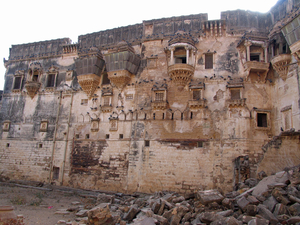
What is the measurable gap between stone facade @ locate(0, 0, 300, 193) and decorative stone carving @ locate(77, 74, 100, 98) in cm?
7

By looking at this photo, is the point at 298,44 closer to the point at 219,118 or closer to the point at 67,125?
the point at 219,118

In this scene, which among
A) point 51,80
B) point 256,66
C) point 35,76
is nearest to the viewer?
point 256,66

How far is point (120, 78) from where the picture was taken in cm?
1602

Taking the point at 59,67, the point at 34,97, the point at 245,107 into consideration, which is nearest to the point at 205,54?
the point at 245,107

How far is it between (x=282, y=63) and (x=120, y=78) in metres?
9.55

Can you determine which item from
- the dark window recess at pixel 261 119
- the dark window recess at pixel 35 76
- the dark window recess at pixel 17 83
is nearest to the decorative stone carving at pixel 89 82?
the dark window recess at pixel 35 76

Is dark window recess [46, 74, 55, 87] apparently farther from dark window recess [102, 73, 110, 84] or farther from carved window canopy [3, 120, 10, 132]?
dark window recess [102, 73, 110, 84]

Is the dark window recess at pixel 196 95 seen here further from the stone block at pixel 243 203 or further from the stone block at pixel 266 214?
the stone block at pixel 266 214

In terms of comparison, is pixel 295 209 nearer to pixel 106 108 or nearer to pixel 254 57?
pixel 254 57

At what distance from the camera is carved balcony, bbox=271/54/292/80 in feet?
41.0

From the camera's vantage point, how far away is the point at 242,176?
12.0m

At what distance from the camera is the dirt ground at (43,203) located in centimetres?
990

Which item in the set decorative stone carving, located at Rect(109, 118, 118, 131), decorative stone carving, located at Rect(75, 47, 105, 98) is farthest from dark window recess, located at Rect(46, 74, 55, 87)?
decorative stone carving, located at Rect(109, 118, 118, 131)

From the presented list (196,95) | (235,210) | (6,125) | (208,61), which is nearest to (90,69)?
(196,95)
